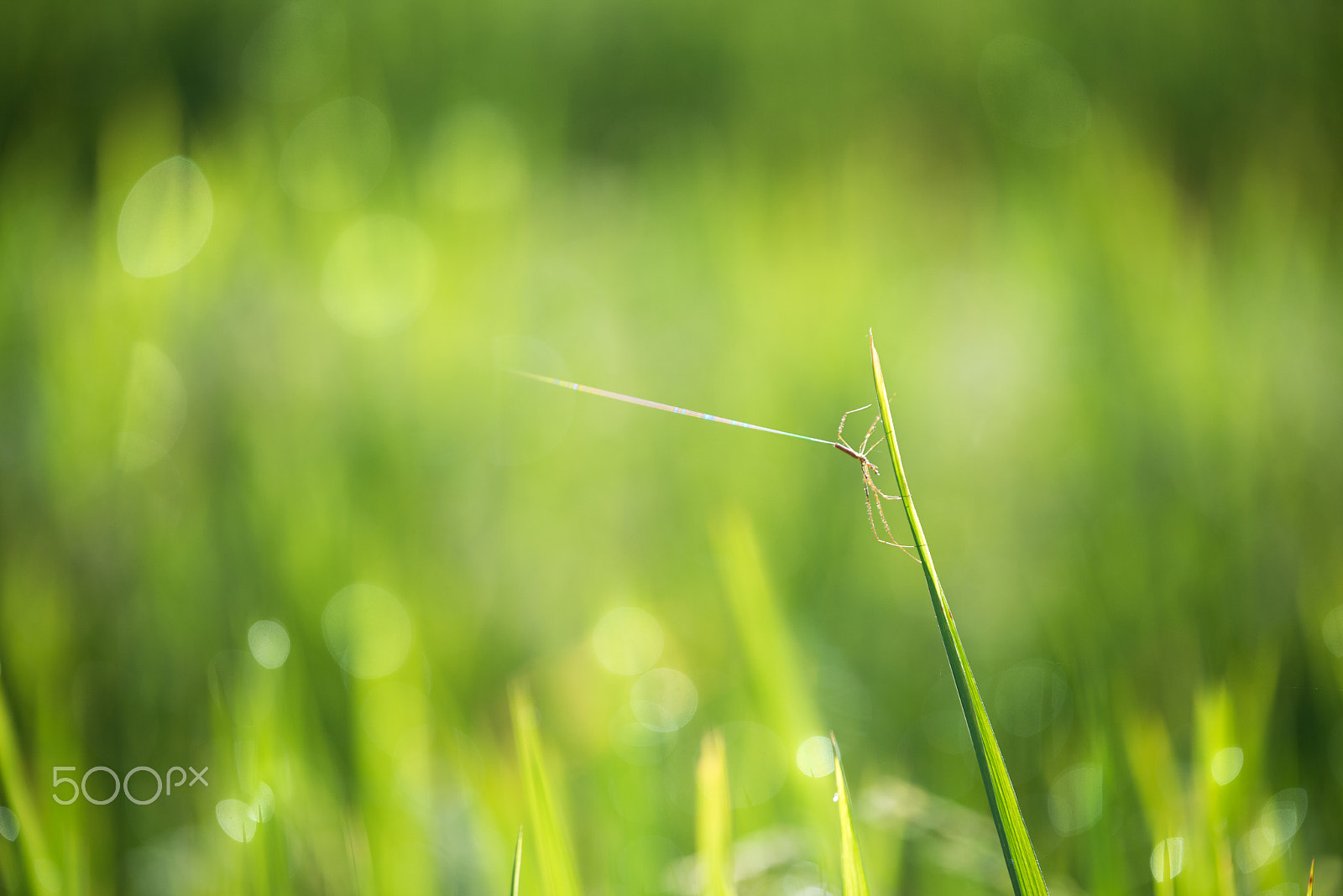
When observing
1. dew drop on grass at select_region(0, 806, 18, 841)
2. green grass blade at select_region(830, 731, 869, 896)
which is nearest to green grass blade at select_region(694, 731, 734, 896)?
green grass blade at select_region(830, 731, 869, 896)

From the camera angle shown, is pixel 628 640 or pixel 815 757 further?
pixel 628 640

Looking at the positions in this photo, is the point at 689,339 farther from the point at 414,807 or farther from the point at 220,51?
the point at 220,51

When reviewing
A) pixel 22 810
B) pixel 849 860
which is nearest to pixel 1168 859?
pixel 849 860

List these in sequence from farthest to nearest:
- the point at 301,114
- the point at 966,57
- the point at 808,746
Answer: the point at 966,57, the point at 301,114, the point at 808,746

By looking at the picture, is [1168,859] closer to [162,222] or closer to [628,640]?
[628,640]

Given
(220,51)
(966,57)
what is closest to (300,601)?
(220,51)

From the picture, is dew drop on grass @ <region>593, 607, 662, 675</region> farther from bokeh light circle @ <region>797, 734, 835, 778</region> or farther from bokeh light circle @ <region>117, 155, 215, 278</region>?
bokeh light circle @ <region>117, 155, 215, 278</region>
